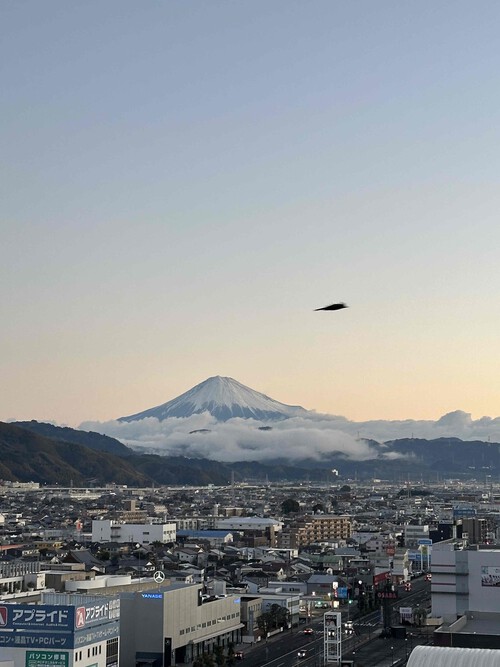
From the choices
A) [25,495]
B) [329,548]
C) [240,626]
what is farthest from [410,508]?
[240,626]

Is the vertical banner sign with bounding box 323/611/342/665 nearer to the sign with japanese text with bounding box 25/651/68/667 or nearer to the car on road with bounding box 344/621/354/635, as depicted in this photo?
the car on road with bounding box 344/621/354/635

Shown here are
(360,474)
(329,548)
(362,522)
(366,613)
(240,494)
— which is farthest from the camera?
(360,474)

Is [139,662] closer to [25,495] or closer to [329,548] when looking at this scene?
[329,548]

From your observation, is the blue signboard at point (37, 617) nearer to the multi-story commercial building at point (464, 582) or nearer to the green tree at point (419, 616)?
the multi-story commercial building at point (464, 582)

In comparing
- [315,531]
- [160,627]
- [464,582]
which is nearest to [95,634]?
[160,627]

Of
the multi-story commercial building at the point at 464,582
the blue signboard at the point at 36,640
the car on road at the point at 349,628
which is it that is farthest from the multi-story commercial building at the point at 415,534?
the blue signboard at the point at 36,640

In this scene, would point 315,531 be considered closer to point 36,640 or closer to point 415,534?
point 415,534
